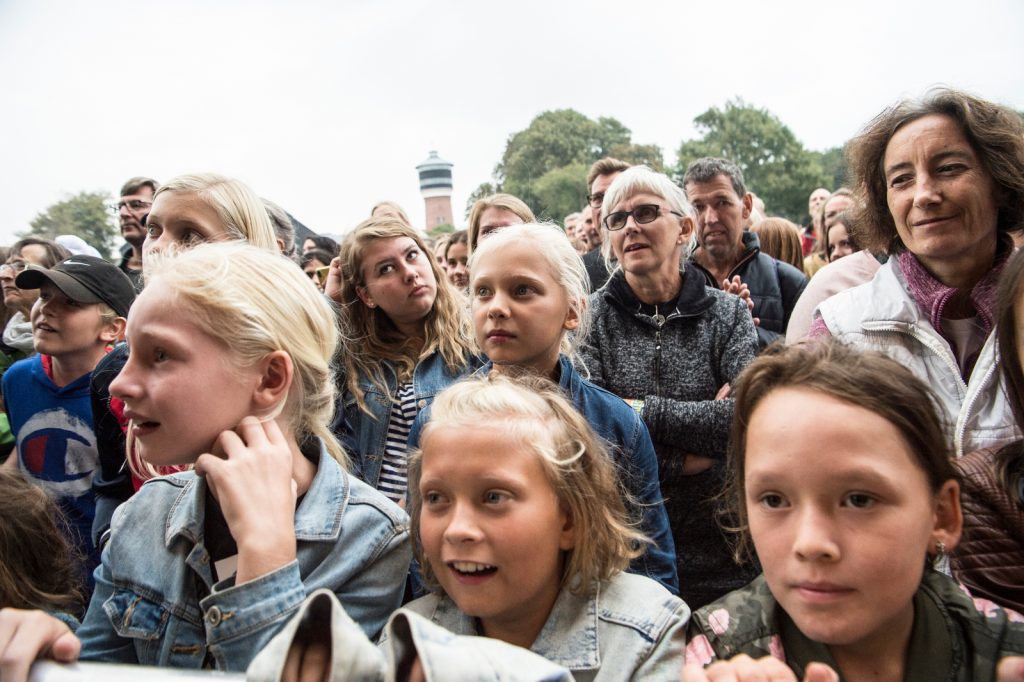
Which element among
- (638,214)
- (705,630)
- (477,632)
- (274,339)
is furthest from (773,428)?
(638,214)

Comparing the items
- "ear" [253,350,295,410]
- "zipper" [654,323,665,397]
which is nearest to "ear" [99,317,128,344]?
"ear" [253,350,295,410]

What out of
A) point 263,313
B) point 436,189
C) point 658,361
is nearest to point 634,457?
point 658,361

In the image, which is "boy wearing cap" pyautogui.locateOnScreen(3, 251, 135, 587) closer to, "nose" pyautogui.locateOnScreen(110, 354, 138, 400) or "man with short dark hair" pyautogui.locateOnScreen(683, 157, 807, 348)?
"nose" pyautogui.locateOnScreen(110, 354, 138, 400)

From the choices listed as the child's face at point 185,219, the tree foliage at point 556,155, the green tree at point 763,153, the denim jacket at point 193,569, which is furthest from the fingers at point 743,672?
the tree foliage at point 556,155

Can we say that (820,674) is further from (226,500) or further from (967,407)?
(967,407)

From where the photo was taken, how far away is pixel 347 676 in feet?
2.94

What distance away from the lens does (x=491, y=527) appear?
1.56 m

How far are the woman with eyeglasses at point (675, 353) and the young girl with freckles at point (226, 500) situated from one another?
1.19 meters

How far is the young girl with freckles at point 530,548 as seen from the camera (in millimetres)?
1549

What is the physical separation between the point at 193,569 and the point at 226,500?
0.94 feet

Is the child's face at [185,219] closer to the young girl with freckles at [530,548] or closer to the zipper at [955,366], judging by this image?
the young girl with freckles at [530,548]

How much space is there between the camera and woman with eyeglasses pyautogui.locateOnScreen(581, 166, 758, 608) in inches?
100

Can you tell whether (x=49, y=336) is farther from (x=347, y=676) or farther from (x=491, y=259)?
(x=347, y=676)

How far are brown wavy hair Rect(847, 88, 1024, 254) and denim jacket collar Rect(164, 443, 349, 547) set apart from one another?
7.19ft
